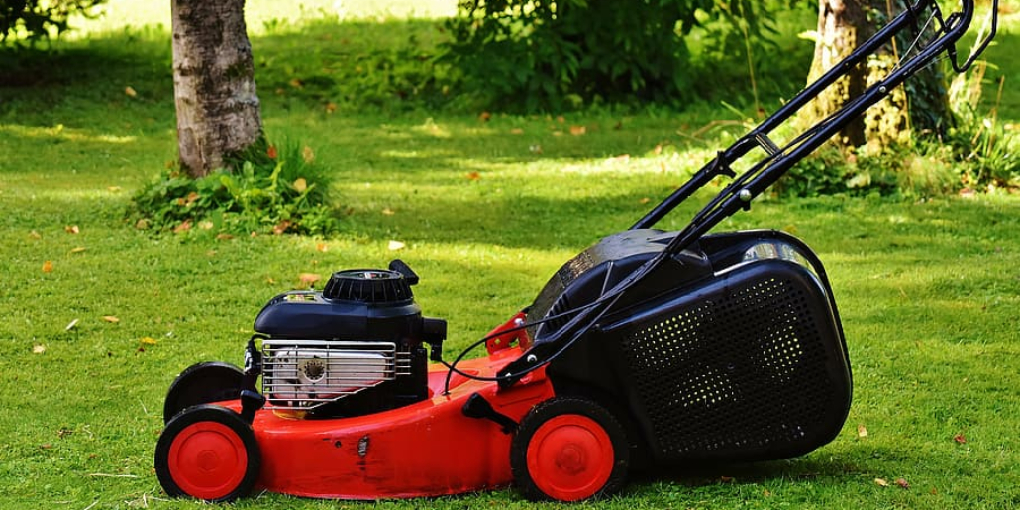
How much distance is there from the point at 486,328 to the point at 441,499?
78.5 inches

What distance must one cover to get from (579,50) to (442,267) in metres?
5.03

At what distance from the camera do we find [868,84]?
8.34 meters

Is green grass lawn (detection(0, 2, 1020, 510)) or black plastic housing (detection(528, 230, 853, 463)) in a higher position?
black plastic housing (detection(528, 230, 853, 463))

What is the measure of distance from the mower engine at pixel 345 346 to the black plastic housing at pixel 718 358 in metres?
0.43

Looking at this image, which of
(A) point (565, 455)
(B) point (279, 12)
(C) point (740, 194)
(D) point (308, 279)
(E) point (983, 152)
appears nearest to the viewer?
(C) point (740, 194)

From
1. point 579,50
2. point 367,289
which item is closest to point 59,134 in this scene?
point 579,50

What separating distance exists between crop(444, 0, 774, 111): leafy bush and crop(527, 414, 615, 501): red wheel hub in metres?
7.66

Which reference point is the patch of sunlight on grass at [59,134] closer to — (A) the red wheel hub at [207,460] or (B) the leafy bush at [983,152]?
(B) the leafy bush at [983,152]

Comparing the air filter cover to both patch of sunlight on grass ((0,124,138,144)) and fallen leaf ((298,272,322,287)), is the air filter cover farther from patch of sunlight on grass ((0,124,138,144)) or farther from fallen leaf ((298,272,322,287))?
patch of sunlight on grass ((0,124,138,144))

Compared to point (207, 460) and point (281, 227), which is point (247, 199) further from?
point (207, 460)

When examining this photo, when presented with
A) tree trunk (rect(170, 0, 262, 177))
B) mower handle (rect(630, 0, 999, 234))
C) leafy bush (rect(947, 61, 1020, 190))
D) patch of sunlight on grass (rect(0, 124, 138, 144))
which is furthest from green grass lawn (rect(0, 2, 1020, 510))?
mower handle (rect(630, 0, 999, 234))

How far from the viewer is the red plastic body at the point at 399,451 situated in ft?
13.2

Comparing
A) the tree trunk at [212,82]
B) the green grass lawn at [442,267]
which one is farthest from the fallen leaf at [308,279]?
the tree trunk at [212,82]

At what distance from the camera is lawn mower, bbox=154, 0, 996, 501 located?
3.93 metres
